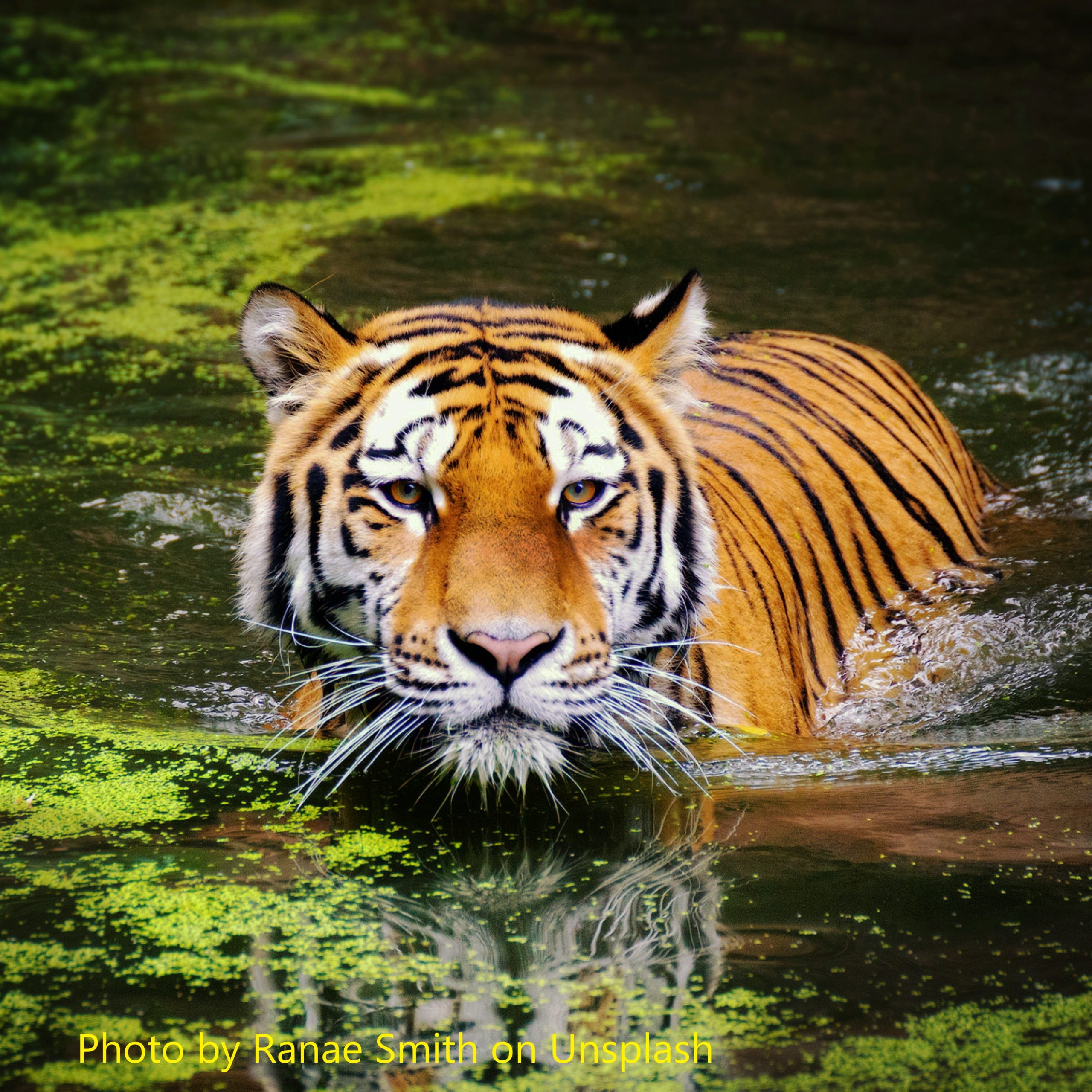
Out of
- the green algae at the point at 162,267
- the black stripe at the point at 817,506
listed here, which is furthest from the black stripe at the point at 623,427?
the green algae at the point at 162,267

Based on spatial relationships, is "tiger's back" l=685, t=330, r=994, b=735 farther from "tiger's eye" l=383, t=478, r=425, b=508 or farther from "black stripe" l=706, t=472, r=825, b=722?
"tiger's eye" l=383, t=478, r=425, b=508

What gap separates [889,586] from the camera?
9.94 ft

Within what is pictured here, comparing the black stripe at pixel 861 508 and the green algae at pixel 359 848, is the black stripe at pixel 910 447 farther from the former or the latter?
the green algae at pixel 359 848

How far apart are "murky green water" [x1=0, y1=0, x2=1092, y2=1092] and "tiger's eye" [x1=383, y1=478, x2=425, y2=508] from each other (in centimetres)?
40

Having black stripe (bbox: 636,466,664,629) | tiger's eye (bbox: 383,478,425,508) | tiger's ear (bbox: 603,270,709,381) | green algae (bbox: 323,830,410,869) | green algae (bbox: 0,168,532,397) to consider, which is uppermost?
green algae (bbox: 0,168,532,397)

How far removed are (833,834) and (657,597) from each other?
1.48 feet

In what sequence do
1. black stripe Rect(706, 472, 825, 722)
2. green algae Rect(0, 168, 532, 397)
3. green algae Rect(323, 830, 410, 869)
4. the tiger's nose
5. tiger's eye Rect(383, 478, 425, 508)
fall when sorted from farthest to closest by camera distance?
green algae Rect(0, 168, 532, 397) → black stripe Rect(706, 472, 825, 722) → tiger's eye Rect(383, 478, 425, 508) → green algae Rect(323, 830, 410, 869) → the tiger's nose

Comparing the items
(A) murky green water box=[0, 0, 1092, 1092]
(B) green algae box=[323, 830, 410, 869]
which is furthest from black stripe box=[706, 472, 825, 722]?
(B) green algae box=[323, 830, 410, 869]

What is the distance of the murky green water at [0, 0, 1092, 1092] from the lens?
4.89 feet

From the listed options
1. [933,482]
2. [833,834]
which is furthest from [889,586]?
[833,834]

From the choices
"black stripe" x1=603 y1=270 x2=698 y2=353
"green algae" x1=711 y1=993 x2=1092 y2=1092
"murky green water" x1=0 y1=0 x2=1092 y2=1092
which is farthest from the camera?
"black stripe" x1=603 y1=270 x2=698 y2=353

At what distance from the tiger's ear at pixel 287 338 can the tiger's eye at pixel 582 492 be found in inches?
17.1

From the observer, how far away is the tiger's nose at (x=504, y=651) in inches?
65.3

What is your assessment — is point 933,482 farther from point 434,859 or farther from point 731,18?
point 731,18
